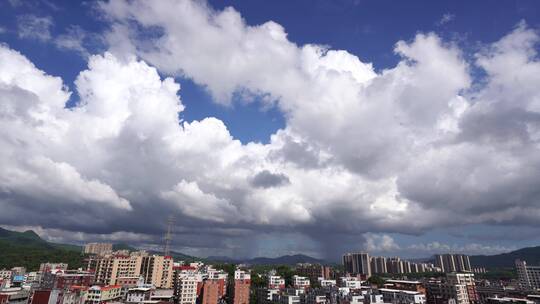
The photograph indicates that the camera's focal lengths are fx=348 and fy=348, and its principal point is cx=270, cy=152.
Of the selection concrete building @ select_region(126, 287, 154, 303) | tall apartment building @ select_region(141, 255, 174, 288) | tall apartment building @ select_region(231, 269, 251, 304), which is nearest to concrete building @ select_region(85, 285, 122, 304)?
concrete building @ select_region(126, 287, 154, 303)

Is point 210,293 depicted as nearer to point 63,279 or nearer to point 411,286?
point 63,279

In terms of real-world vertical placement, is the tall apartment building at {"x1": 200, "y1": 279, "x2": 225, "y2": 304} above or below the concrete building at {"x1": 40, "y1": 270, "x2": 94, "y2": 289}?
below

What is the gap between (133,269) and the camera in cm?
11769

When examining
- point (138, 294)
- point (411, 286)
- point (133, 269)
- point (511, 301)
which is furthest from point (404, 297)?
point (133, 269)

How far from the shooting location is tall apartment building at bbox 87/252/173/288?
11311 cm

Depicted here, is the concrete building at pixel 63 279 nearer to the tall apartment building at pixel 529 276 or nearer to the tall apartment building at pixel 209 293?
the tall apartment building at pixel 209 293

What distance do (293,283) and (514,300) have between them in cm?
7129

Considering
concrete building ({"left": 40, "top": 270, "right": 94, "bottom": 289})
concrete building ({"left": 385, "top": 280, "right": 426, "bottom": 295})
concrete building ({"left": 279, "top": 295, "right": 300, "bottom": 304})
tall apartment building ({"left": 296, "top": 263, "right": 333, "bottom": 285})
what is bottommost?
concrete building ({"left": 279, "top": 295, "right": 300, "bottom": 304})

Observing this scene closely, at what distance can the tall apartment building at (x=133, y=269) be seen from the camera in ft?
371

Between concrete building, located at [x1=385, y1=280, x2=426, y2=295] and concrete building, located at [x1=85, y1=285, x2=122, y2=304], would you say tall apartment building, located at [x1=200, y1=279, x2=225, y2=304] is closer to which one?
concrete building, located at [x1=85, y1=285, x2=122, y2=304]

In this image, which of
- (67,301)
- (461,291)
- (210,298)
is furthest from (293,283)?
(67,301)

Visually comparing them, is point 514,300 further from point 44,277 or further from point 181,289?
point 44,277

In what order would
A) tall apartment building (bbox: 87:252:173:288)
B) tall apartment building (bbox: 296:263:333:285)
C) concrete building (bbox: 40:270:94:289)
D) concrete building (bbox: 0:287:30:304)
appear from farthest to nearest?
tall apartment building (bbox: 296:263:333:285), tall apartment building (bbox: 87:252:173:288), concrete building (bbox: 40:270:94:289), concrete building (bbox: 0:287:30:304)

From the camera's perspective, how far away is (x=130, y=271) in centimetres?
11656
